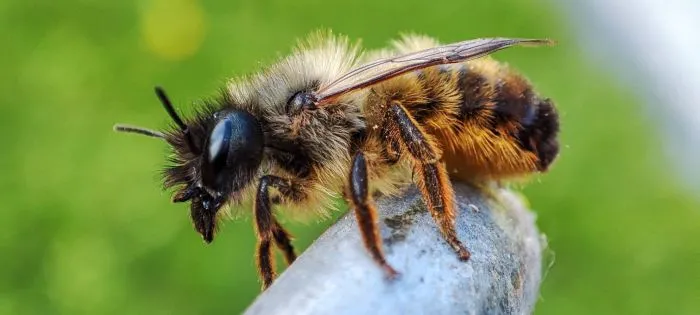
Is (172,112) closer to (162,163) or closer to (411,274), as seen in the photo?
(411,274)

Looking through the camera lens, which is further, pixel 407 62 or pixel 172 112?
pixel 407 62

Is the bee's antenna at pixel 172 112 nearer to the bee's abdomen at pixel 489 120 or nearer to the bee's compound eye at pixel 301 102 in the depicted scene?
the bee's compound eye at pixel 301 102

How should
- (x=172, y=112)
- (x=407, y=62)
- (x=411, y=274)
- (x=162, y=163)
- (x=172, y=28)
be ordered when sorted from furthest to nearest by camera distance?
(x=172, y=28), (x=162, y=163), (x=407, y=62), (x=172, y=112), (x=411, y=274)

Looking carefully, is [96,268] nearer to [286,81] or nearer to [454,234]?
[286,81]

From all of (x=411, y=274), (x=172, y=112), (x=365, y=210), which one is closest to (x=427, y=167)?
(x=365, y=210)

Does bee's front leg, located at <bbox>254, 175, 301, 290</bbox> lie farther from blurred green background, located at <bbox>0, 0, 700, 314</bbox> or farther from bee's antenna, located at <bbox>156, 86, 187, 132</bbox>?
blurred green background, located at <bbox>0, 0, 700, 314</bbox>

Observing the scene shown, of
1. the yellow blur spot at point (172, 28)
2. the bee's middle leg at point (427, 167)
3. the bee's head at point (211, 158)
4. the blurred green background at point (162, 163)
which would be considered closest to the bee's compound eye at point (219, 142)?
the bee's head at point (211, 158)

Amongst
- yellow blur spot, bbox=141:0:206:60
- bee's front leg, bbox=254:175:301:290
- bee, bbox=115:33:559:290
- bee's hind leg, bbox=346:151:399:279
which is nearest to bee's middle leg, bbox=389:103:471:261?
bee, bbox=115:33:559:290
